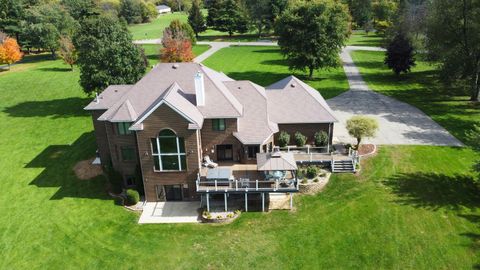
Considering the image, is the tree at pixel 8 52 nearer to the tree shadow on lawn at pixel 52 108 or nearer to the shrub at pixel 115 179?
the tree shadow on lawn at pixel 52 108

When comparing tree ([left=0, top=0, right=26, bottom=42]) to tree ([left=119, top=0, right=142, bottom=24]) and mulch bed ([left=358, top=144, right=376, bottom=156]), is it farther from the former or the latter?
mulch bed ([left=358, top=144, right=376, bottom=156])

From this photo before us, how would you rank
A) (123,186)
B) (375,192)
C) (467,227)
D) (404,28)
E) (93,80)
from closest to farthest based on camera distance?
1. (467,227)
2. (375,192)
3. (123,186)
4. (93,80)
5. (404,28)

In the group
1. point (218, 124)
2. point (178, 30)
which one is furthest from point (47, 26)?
point (218, 124)

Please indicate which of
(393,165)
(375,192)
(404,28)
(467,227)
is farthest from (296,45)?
(467,227)

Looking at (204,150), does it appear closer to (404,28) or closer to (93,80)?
(93,80)

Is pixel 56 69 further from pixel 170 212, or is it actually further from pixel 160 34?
pixel 170 212
